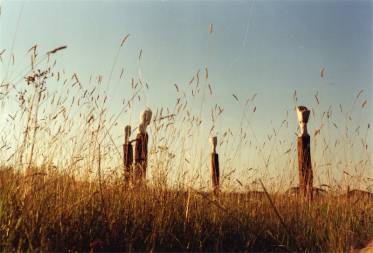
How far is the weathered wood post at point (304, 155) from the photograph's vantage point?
193 inches

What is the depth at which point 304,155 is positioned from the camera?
536cm

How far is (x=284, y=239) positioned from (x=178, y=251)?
91 centimetres

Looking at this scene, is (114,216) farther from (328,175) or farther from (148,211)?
(328,175)

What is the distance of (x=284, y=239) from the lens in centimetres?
297

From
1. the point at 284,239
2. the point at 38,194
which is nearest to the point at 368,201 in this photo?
the point at 284,239

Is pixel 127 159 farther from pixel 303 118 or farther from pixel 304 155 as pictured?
pixel 303 118

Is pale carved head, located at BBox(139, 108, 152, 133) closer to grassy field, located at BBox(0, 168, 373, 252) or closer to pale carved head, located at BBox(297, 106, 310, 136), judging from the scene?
pale carved head, located at BBox(297, 106, 310, 136)

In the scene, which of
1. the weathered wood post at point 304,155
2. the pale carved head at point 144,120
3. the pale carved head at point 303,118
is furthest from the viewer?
the pale carved head at point 144,120

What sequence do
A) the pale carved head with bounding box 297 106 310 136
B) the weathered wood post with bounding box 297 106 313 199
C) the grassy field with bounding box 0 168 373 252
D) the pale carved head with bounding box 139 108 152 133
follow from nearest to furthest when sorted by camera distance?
the grassy field with bounding box 0 168 373 252, the weathered wood post with bounding box 297 106 313 199, the pale carved head with bounding box 297 106 310 136, the pale carved head with bounding box 139 108 152 133

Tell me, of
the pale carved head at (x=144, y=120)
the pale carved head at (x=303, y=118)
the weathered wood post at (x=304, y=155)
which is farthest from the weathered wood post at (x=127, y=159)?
the pale carved head at (x=303, y=118)

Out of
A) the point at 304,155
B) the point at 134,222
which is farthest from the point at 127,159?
the point at 134,222

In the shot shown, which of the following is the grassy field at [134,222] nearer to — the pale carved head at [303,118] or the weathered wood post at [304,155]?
the weathered wood post at [304,155]

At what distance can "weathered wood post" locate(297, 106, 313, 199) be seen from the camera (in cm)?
489

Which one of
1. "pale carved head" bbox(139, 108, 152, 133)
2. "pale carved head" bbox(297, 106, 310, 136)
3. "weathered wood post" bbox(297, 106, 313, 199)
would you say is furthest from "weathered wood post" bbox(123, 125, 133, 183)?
"pale carved head" bbox(297, 106, 310, 136)
